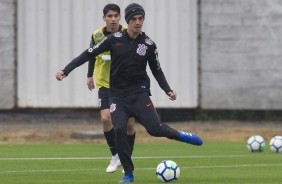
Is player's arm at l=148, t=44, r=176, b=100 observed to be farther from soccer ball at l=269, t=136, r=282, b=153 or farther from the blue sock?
soccer ball at l=269, t=136, r=282, b=153

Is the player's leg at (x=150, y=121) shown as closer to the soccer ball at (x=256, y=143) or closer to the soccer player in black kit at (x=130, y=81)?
the soccer player in black kit at (x=130, y=81)

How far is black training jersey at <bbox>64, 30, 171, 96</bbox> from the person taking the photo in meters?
14.5

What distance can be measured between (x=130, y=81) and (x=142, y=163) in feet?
12.6

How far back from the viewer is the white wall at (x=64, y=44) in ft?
91.7

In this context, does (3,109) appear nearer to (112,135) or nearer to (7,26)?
(7,26)

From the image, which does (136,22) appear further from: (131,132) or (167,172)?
(131,132)

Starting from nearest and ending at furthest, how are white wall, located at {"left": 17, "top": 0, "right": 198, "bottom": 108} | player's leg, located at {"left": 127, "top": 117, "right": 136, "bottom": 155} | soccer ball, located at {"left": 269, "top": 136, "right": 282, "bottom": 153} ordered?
1. player's leg, located at {"left": 127, "top": 117, "right": 136, "bottom": 155}
2. soccer ball, located at {"left": 269, "top": 136, "right": 282, "bottom": 153}
3. white wall, located at {"left": 17, "top": 0, "right": 198, "bottom": 108}

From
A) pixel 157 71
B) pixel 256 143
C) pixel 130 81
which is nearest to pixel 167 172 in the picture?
pixel 130 81

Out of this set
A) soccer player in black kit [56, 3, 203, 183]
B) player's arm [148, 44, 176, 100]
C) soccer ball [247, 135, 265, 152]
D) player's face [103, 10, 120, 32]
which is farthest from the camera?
soccer ball [247, 135, 265, 152]

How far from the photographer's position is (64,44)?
2802 cm

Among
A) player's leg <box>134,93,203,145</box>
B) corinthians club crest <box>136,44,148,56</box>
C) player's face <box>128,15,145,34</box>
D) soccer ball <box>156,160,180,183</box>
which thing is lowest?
soccer ball <box>156,160,180,183</box>

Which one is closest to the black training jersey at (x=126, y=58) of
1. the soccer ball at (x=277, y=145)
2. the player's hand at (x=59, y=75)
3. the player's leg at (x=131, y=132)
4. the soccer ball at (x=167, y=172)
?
the player's hand at (x=59, y=75)

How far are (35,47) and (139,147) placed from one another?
6.13m

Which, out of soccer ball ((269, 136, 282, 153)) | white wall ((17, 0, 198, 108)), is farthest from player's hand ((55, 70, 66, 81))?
white wall ((17, 0, 198, 108))
